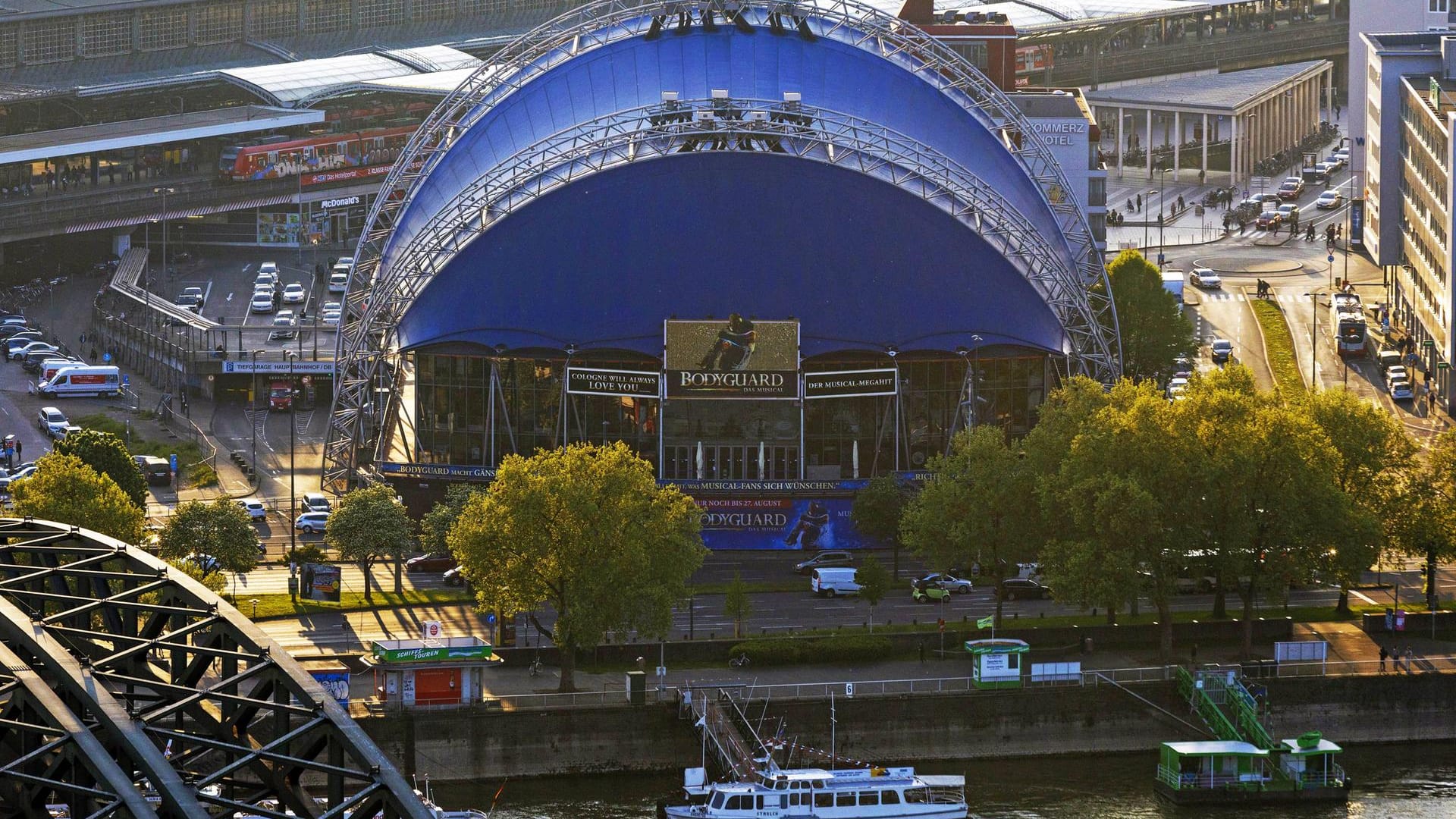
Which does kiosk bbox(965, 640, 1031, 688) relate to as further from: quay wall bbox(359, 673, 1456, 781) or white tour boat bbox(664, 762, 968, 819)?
white tour boat bbox(664, 762, 968, 819)

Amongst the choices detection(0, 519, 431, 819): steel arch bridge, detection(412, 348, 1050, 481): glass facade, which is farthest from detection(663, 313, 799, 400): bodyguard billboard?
detection(0, 519, 431, 819): steel arch bridge

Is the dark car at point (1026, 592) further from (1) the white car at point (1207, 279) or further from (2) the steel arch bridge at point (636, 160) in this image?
(1) the white car at point (1207, 279)

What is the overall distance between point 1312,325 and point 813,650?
239 feet

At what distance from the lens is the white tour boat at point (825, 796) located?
305 feet

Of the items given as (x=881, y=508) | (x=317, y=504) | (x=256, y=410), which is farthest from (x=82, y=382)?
(x=881, y=508)

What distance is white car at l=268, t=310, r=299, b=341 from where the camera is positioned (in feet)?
554

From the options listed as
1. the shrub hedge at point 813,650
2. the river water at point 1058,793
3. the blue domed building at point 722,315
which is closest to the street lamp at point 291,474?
the blue domed building at point 722,315

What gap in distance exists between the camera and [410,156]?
5728 inches

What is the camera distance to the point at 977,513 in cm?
11412

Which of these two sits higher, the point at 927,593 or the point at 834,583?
the point at 834,583

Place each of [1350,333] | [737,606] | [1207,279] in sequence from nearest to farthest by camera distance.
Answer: [737,606] → [1350,333] → [1207,279]

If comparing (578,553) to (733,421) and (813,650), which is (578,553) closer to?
(813,650)

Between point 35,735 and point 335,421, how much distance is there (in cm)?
9094

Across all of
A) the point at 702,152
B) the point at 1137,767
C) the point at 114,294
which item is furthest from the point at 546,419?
the point at 114,294
